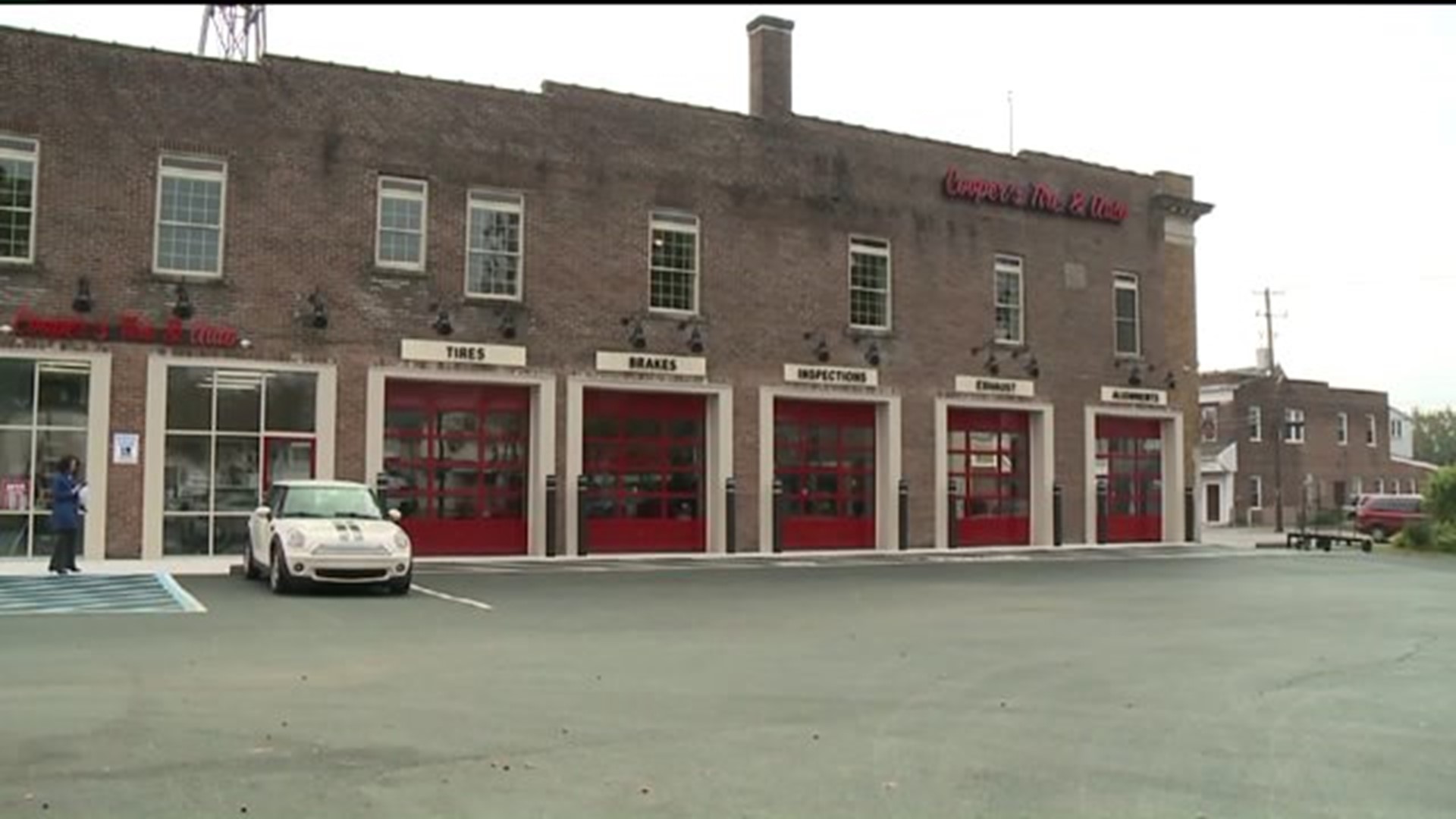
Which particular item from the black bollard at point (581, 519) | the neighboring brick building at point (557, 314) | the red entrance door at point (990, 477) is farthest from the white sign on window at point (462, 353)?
the red entrance door at point (990, 477)

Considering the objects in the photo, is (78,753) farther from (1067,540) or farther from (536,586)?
(1067,540)

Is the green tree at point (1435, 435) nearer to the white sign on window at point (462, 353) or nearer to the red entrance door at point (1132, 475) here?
the red entrance door at point (1132, 475)

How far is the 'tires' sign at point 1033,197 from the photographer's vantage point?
31.4 meters

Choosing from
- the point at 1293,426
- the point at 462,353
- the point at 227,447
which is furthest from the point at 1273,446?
the point at 227,447

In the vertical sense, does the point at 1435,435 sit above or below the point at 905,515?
above

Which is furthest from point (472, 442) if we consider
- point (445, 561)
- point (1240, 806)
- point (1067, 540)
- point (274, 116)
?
point (1240, 806)

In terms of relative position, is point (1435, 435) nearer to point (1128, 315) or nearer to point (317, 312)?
point (1128, 315)

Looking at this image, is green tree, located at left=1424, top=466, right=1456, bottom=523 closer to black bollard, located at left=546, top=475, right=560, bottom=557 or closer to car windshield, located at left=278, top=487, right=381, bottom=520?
black bollard, located at left=546, top=475, right=560, bottom=557

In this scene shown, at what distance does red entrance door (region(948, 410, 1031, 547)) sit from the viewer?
103 feet

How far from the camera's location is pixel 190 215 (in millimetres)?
23109

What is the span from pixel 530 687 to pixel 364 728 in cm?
185

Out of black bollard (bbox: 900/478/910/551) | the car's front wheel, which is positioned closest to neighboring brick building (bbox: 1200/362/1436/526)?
black bollard (bbox: 900/478/910/551)

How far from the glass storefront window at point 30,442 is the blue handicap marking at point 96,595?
9.55 feet

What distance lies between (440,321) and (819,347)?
827cm
